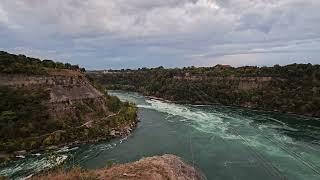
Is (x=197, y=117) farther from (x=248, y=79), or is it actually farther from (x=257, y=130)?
(x=248, y=79)

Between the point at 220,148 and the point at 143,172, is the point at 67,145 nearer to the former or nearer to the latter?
the point at 220,148

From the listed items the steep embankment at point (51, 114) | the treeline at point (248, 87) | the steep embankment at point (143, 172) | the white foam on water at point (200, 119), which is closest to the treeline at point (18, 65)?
the steep embankment at point (51, 114)

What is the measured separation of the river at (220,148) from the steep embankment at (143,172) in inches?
223

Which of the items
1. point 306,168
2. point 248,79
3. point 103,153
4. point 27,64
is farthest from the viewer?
point 248,79

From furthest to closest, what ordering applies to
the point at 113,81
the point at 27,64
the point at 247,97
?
the point at 113,81 < the point at 247,97 < the point at 27,64

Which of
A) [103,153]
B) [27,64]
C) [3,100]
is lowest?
[103,153]

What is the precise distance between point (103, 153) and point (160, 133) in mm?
11229

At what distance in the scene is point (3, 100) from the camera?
3931 centimetres

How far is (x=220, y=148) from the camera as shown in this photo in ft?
126

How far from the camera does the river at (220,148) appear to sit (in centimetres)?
3105

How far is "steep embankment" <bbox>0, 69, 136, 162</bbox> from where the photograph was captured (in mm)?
37781

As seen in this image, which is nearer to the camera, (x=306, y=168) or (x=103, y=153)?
(x=306, y=168)

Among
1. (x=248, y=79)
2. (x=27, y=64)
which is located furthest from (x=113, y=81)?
(x=27, y=64)

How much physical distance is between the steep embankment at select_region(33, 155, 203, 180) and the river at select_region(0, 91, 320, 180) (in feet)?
18.6
